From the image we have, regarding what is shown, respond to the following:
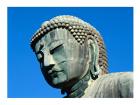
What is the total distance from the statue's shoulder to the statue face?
39 cm

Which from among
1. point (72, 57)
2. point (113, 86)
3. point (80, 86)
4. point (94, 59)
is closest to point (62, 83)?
point (80, 86)

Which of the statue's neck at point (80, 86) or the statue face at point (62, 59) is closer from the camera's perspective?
the statue face at point (62, 59)

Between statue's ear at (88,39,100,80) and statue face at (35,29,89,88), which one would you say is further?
statue's ear at (88,39,100,80)

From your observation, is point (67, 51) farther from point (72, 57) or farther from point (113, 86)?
point (113, 86)

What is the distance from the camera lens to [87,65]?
1551cm

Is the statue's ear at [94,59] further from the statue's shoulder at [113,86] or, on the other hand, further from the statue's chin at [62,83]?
the statue's chin at [62,83]

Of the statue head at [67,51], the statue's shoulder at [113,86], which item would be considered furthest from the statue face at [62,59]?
the statue's shoulder at [113,86]

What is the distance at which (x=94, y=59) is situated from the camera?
15617mm

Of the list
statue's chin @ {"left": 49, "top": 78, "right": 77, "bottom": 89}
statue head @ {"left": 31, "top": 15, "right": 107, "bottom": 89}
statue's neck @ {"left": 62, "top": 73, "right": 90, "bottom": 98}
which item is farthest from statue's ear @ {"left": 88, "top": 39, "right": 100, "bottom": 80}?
statue's chin @ {"left": 49, "top": 78, "right": 77, "bottom": 89}

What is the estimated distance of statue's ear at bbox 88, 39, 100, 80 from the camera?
15.5 meters

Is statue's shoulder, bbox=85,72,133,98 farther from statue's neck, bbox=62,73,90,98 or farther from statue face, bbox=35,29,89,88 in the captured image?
statue face, bbox=35,29,89,88

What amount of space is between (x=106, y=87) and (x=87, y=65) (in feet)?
2.23

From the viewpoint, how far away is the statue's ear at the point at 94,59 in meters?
15.5

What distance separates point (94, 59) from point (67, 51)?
21.5 inches
